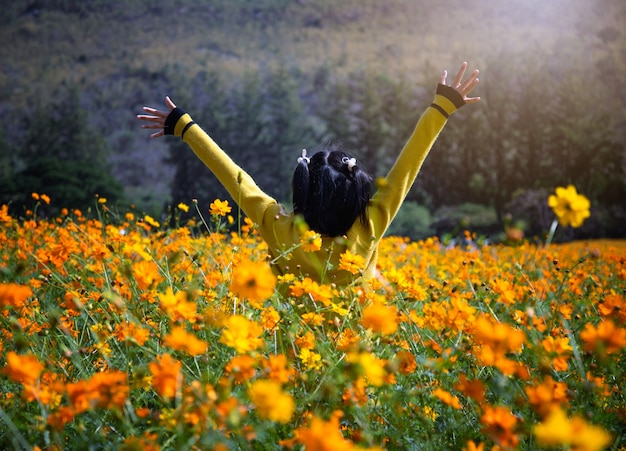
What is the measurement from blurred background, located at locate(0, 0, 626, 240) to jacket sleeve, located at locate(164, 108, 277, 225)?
1.17ft

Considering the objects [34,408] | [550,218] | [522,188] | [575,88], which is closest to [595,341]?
[34,408]

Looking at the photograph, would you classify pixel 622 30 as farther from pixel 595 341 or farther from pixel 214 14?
pixel 595 341

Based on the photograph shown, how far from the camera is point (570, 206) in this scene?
1142 millimetres

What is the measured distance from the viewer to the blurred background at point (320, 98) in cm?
1561

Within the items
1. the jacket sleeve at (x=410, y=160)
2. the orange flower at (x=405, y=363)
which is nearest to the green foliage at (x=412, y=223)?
the jacket sleeve at (x=410, y=160)

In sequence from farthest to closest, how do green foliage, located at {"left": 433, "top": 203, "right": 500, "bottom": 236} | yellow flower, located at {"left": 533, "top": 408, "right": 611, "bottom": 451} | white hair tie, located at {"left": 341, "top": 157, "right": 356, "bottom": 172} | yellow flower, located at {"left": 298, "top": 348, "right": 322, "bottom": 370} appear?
green foliage, located at {"left": 433, "top": 203, "right": 500, "bottom": 236} → white hair tie, located at {"left": 341, "top": 157, "right": 356, "bottom": 172} → yellow flower, located at {"left": 298, "top": 348, "right": 322, "bottom": 370} → yellow flower, located at {"left": 533, "top": 408, "right": 611, "bottom": 451}

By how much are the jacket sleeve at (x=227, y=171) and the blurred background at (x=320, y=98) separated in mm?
357

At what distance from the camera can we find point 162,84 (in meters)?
30.9

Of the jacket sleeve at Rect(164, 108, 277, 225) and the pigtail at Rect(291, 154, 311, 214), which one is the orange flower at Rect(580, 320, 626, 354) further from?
the jacket sleeve at Rect(164, 108, 277, 225)

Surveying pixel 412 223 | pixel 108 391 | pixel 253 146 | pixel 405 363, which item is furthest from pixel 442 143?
pixel 108 391

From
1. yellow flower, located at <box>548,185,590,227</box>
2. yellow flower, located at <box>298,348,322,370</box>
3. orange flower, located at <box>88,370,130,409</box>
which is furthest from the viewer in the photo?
yellow flower, located at <box>298,348,322,370</box>

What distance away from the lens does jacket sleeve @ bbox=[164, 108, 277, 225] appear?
6.63 feet

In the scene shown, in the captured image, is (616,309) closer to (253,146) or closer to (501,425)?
(501,425)

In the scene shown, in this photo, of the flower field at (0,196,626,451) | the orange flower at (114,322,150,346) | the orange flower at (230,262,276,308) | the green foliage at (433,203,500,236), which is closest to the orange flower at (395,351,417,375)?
the flower field at (0,196,626,451)
